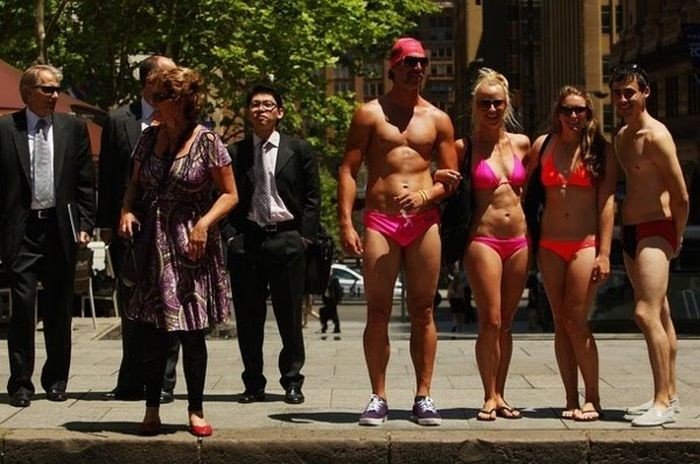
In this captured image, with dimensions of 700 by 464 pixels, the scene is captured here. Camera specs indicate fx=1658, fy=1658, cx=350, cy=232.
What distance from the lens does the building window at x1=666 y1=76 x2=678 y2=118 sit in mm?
61438

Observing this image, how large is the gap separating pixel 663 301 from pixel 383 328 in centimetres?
166

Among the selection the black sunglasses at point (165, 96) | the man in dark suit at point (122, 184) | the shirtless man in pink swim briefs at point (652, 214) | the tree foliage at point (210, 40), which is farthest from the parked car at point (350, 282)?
the black sunglasses at point (165, 96)

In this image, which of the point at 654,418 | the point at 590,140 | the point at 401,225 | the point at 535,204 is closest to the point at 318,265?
the point at 401,225

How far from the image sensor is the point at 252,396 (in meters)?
11.0

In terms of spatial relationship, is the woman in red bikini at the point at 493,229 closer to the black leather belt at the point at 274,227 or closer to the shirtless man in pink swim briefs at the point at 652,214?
the shirtless man in pink swim briefs at the point at 652,214

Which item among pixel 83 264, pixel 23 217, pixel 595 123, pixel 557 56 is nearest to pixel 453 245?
pixel 595 123

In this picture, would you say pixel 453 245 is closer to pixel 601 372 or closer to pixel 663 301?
pixel 663 301

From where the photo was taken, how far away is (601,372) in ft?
42.4

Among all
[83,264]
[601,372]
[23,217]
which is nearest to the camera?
[23,217]

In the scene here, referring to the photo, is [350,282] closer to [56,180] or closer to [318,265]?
[318,265]

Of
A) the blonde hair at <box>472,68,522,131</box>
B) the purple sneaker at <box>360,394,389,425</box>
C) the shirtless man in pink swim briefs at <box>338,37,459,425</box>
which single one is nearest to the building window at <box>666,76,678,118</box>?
the blonde hair at <box>472,68,522,131</box>

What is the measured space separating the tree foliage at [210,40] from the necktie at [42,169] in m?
25.6

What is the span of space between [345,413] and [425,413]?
802mm

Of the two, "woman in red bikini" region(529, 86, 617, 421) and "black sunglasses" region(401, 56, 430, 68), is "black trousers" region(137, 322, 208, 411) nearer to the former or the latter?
"black sunglasses" region(401, 56, 430, 68)
